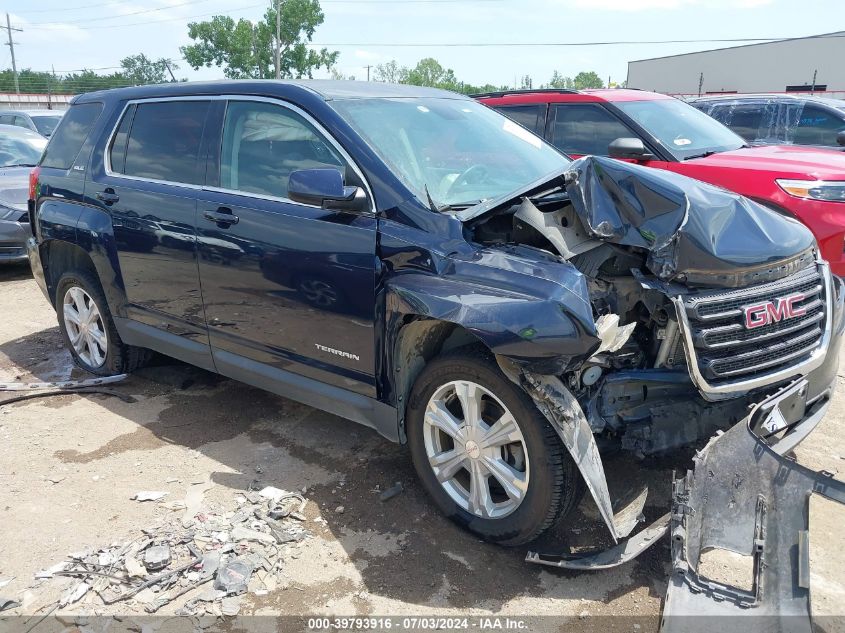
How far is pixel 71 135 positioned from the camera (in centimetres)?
492

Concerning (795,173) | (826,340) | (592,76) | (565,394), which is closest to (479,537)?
(565,394)

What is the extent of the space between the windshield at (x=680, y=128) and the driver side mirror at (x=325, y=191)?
4.01 metres

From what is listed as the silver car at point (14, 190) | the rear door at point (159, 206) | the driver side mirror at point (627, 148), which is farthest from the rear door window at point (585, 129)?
the silver car at point (14, 190)

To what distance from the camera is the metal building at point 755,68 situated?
1398 inches

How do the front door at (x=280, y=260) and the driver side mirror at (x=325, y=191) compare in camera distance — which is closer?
the driver side mirror at (x=325, y=191)

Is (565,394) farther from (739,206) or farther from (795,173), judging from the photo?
(795,173)

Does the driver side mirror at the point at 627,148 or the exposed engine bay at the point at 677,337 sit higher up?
the driver side mirror at the point at 627,148

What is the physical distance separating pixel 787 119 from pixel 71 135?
8570 millimetres

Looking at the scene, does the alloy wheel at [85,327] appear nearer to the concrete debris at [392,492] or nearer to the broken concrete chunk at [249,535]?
the broken concrete chunk at [249,535]

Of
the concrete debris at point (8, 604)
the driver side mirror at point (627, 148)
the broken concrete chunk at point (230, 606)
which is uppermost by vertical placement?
the driver side mirror at point (627, 148)

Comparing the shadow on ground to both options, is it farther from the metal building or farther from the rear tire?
the metal building

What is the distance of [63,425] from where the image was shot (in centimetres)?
435

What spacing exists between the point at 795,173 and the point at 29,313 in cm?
737

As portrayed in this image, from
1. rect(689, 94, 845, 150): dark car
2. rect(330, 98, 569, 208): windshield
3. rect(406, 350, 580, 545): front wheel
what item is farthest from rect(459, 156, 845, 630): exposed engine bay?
rect(689, 94, 845, 150): dark car
